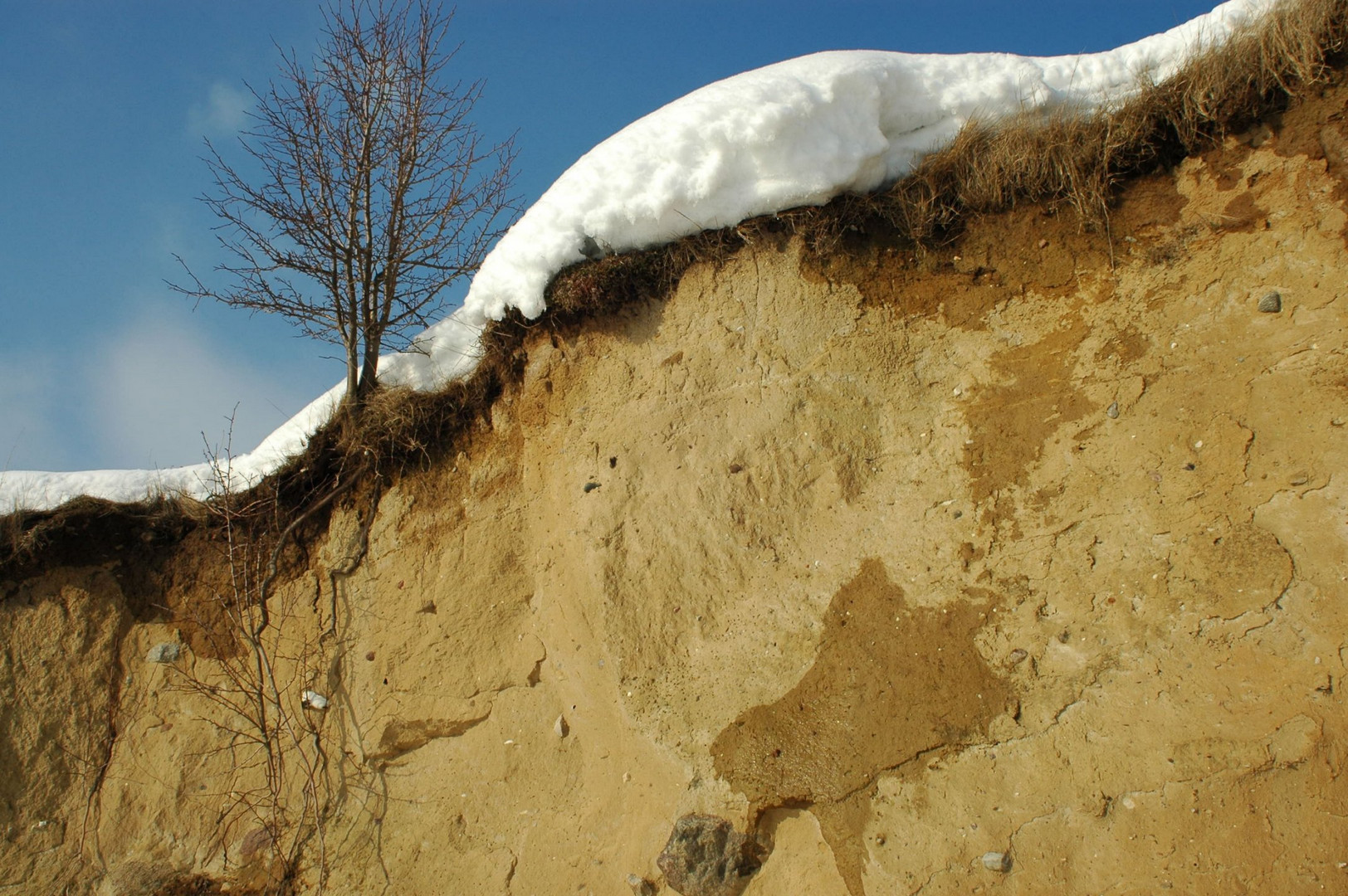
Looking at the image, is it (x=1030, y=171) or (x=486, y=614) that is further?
(x=486, y=614)

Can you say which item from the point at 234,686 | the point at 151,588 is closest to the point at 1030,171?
the point at 234,686

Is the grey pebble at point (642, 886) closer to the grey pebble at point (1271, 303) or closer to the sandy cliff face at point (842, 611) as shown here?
the sandy cliff face at point (842, 611)

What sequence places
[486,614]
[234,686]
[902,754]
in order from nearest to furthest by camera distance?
[902,754] → [486,614] → [234,686]

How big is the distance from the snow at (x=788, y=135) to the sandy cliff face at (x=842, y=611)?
1.29 feet

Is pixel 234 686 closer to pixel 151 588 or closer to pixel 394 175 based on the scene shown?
pixel 151 588

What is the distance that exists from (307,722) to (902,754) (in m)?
3.39

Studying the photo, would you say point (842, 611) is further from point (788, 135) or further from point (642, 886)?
point (788, 135)

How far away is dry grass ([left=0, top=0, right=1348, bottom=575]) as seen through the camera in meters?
3.71

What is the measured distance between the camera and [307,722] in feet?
15.1

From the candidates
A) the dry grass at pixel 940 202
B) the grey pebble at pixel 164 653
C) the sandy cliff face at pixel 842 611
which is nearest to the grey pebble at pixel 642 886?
the sandy cliff face at pixel 842 611

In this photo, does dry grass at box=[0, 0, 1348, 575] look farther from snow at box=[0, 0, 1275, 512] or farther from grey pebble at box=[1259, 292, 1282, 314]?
grey pebble at box=[1259, 292, 1282, 314]

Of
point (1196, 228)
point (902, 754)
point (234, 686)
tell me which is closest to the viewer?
point (902, 754)

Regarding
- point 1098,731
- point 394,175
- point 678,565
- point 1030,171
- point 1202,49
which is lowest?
point 1098,731

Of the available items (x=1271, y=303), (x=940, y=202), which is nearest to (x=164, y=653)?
(x=940, y=202)
